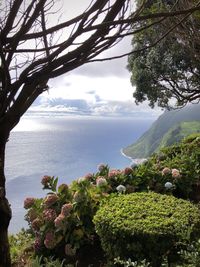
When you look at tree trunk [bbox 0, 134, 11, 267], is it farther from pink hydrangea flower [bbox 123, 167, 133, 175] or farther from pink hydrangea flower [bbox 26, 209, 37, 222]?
pink hydrangea flower [bbox 123, 167, 133, 175]

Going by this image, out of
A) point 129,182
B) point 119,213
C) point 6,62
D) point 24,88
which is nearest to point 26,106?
point 24,88

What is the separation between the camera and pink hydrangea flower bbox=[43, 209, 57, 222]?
4.68 metres

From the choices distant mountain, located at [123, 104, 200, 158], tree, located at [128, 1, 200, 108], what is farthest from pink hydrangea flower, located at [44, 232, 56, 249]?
distant mountain, located at [123, 104, 200, 158]

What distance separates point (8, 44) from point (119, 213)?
6.70 feet

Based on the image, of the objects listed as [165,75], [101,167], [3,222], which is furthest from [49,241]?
[165,75]

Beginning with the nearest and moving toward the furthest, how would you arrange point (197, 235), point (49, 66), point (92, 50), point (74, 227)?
point (49, 66), point (92, 50), point (197, 235), point (74, 227)

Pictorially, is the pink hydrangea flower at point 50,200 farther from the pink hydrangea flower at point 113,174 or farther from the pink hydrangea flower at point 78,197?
the pink hydrangea flower at point 113,174

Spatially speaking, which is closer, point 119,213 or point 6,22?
point 6,22

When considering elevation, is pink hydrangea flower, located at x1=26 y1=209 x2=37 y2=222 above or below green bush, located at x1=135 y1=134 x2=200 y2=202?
below

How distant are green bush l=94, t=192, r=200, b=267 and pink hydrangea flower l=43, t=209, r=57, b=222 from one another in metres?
0.86

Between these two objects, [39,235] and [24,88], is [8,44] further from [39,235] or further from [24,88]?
[39,235]

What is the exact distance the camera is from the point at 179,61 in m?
14.2

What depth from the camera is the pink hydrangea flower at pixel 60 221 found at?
176 inches

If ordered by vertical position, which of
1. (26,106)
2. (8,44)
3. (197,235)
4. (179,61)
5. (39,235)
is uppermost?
(179,61)
